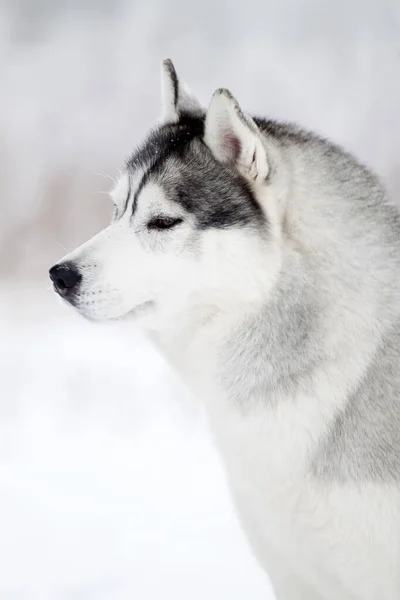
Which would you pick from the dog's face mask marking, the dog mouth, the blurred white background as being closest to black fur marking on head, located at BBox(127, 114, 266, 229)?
the dog's face mask marking

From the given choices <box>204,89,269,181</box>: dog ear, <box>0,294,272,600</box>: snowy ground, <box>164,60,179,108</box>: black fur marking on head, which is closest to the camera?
<box>204,89,269,181</box>: dog ear

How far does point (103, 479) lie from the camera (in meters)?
1.99

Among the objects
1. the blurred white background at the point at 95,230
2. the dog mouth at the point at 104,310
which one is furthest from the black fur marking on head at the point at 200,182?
the blurred white background at the point at 95,230

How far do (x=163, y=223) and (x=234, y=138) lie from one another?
0.16 meters

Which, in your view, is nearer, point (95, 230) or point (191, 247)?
point (191, 247)

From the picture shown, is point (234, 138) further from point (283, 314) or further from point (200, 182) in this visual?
point (283, 314)

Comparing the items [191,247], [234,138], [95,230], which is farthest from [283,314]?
[95,230]

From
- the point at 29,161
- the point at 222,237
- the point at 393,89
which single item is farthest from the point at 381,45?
the point at 222,237

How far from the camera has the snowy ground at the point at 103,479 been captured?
1.56 metres

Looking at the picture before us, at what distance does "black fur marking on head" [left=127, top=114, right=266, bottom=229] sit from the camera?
3.36 feet

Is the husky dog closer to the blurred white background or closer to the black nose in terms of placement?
the black nose

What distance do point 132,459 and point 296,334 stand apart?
1.21 m

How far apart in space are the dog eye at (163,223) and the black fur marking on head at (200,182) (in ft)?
0.08

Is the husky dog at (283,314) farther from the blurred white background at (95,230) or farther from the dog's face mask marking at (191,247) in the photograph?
the blurred white background at (95,230)
